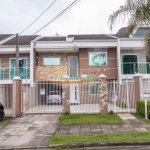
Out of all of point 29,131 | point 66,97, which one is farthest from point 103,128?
point 66,97

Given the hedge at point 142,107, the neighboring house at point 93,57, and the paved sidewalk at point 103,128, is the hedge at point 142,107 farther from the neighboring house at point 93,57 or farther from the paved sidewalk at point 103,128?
the neighboring house at point 93,57

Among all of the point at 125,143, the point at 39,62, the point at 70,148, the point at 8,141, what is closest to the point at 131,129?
the point at 125,143

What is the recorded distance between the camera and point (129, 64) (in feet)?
62.1

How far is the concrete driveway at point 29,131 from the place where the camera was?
7.15m

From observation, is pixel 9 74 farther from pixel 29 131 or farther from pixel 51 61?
pixel 29 131

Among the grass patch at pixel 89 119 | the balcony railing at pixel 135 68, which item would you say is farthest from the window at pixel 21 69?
the balcony railing at pixel 135 68

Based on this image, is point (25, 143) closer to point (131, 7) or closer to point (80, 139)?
point (80, 139)

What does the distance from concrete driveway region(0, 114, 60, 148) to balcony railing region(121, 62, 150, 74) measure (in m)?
9.35

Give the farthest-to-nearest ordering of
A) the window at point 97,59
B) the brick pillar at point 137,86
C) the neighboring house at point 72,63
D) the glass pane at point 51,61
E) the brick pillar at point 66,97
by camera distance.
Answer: the glass pane at point 51,61 < the window at point 97,59 < the neighboring house at point 72,63 < the brick pillar at point 137,86 < the brick pillar at point 66,97

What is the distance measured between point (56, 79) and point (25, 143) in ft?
36.9

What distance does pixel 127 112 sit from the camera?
12500 mm

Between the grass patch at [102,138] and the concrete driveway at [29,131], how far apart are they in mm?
521

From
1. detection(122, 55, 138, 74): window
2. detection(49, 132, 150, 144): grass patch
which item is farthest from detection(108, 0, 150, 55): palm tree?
detection(122, 55, 138, 74): window

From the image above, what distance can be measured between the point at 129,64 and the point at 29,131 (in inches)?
504
